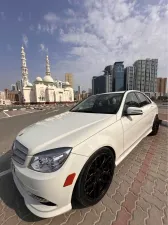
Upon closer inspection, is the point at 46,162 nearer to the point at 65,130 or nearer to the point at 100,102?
the point at 65,130

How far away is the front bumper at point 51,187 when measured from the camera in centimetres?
152

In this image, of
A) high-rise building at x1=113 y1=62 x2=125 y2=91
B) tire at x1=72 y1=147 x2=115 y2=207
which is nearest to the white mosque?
high-rise building at x1=113 y1=62 x2=125 y2=91

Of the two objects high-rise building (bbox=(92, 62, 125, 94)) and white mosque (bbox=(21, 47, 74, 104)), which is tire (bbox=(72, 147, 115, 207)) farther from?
white mosque (bbox=(21, 47, 74, 104))

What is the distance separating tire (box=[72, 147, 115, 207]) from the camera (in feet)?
5.69

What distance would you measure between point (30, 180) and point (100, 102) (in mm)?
2178

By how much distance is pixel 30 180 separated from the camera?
1.57 m

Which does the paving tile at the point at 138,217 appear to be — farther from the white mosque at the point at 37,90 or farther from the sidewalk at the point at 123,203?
the white mosque at the point at 37,90

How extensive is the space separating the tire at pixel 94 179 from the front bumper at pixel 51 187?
4.5 inches

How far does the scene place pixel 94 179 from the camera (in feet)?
6.39

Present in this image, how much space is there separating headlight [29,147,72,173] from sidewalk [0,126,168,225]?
0.78 meters

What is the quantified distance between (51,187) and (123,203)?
117 centimetres

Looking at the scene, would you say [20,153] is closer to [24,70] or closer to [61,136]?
[61,136]

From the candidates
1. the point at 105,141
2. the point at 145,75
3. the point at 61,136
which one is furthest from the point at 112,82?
the point at 61,136

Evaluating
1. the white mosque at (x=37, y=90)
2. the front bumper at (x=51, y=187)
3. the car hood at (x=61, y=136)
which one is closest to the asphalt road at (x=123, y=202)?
the front bumper at (x=51, y=187)
